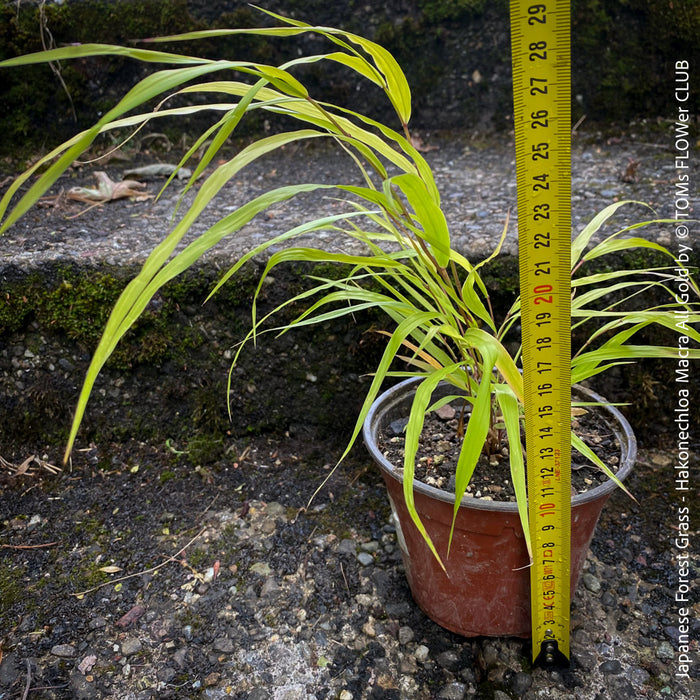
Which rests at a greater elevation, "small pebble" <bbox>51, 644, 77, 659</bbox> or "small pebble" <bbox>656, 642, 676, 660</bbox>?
"small pebble" <bbox>51, 644, 77, 659</bbox>

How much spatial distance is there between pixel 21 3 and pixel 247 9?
760 mm

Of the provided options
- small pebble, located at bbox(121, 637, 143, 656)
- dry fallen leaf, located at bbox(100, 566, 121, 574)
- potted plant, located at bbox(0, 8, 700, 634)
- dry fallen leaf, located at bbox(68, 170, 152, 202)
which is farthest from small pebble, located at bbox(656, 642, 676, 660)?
dry fallen leaf, located at bbox(68, 170, 152, 202)

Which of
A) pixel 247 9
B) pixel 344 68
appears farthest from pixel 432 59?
pixel 247 9

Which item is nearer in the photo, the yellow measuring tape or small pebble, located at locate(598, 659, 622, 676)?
the yellow measuring tape

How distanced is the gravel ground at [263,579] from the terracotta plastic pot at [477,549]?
0.26ft

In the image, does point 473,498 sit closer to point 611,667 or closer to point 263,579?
point 611,667

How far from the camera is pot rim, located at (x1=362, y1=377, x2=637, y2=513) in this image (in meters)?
0.93

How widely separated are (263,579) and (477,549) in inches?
20.5

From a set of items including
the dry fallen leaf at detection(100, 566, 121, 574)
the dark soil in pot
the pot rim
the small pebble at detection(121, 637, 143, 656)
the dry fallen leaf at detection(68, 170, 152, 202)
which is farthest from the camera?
the dry fallen leaf at detection(68, 170, 152, 202)

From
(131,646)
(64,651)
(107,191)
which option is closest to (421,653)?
(131,646)

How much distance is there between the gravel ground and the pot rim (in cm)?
36

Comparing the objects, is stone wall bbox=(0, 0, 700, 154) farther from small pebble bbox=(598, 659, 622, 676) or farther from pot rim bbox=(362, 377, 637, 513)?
small pebble bbox=(598, 659, 622, 676)

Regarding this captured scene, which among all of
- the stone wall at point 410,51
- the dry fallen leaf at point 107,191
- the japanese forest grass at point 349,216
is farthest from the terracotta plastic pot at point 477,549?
the stone wall at point 410,51

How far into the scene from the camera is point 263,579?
1.28 meters
